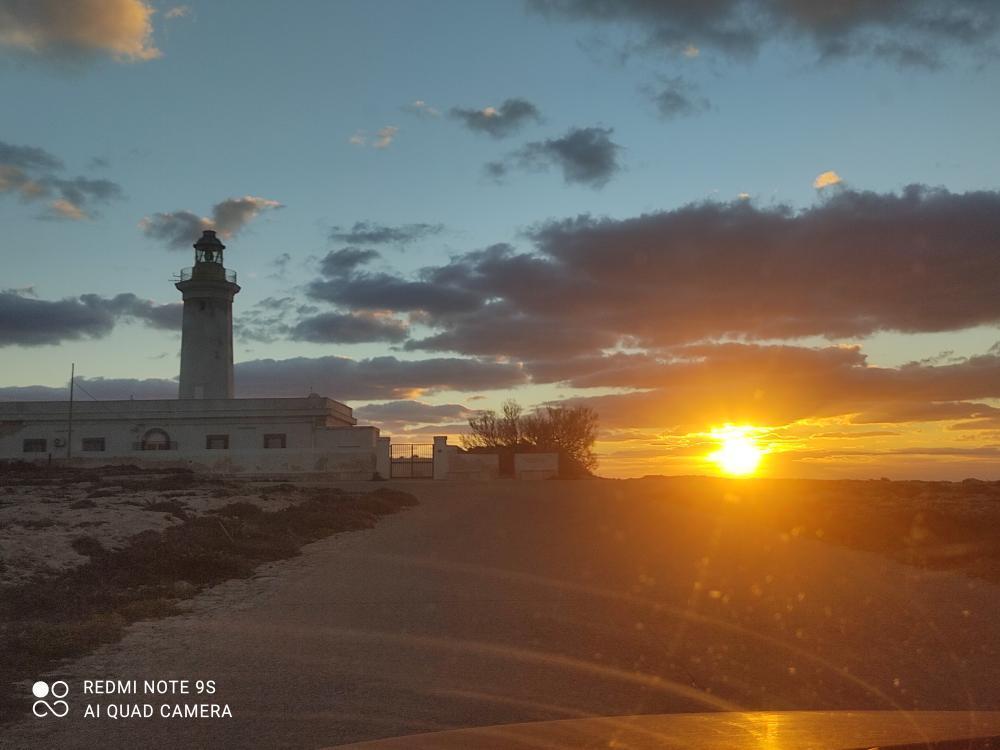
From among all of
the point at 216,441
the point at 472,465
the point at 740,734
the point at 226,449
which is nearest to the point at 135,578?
the point at 740,734

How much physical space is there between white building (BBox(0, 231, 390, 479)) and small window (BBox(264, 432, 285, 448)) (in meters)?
0.06

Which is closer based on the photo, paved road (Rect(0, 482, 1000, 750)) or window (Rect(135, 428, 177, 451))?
paved road (Rect(0, 482, 1000, 750))

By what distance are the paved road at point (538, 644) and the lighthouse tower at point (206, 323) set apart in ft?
136

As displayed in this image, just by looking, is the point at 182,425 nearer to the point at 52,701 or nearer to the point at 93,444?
the point at 93,444

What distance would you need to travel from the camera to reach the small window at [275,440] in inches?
2000

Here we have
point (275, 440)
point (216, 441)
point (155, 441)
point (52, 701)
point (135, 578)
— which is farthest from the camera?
point (155, 441)

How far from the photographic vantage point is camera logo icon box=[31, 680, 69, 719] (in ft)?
18.3

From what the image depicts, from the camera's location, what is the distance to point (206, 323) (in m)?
52.8

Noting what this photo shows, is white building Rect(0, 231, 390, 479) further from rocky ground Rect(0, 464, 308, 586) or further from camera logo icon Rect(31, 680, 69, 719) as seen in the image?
camera logo icon Rect(31, 680, 69, 719)

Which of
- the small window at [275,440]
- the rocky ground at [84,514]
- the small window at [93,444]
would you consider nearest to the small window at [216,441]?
the small window at [275,440]

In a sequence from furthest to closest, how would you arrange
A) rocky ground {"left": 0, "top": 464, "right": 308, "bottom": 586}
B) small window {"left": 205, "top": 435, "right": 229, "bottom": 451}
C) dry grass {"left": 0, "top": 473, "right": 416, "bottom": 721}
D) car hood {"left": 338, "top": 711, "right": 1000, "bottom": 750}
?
small window {"left": 205, "top": 435, "right": 229, "bottom": 451}
rocky ground {"left": 0, "top": 464, "right": 308, "bottom": 586}
dry grass {"left": 0, "top": 473, "right": 416, "bottom": 721}
car hood {"left": 338, "top": 711, "right": 1000, "bottom": 750}

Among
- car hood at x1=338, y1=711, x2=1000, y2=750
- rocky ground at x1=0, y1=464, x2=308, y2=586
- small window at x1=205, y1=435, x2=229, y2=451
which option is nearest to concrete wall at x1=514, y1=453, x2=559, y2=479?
small window at x1=205, y1=435, x2=229, y2=451

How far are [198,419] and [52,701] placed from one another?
4745 cm

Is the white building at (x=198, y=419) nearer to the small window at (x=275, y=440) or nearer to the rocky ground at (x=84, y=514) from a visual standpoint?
the small window at (x=275, y=440)
